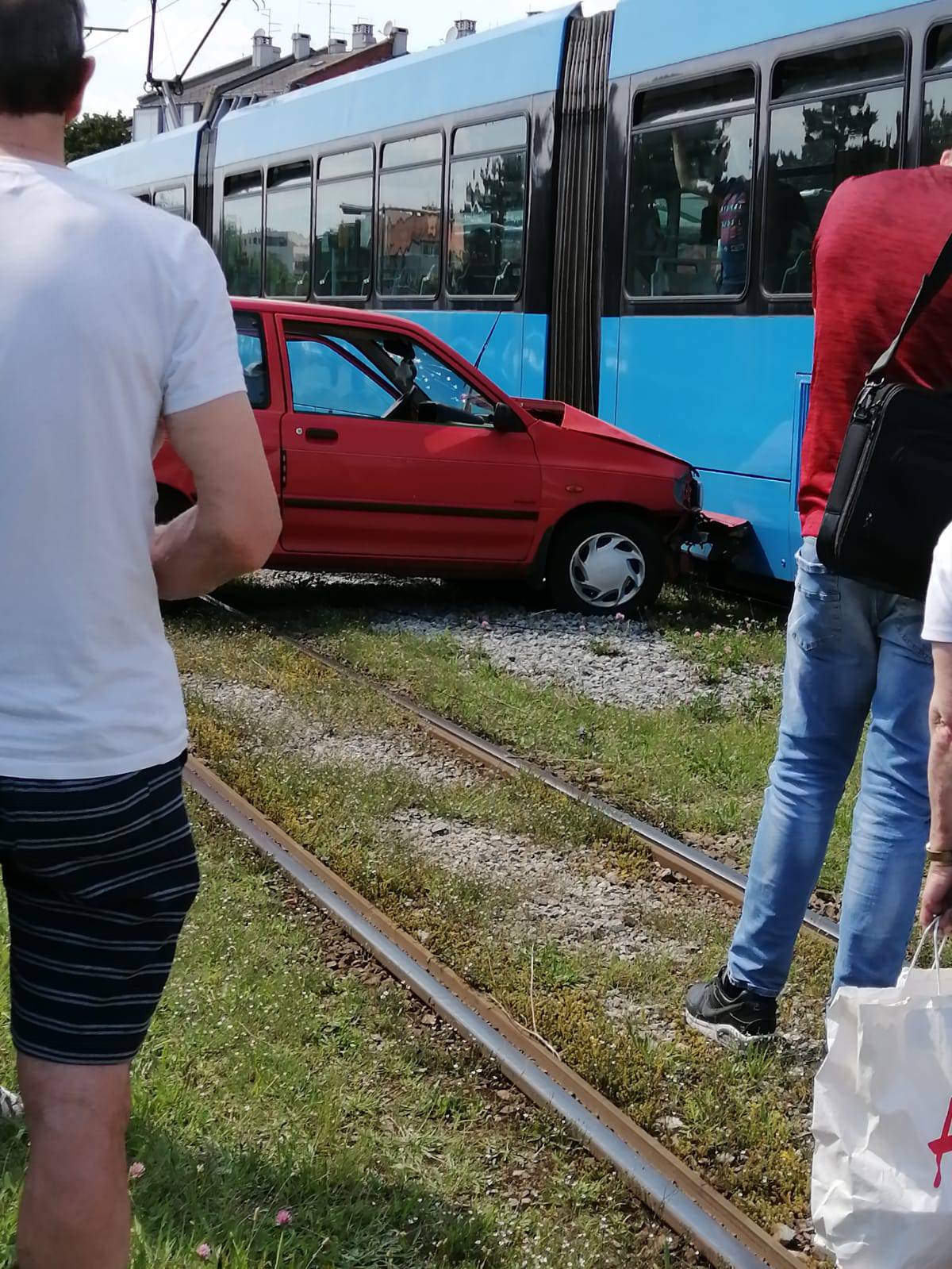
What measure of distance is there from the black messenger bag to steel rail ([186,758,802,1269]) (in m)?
1.27

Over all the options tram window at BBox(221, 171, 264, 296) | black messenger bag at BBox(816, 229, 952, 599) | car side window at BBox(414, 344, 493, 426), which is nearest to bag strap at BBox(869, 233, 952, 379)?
black messenger bag at BBox(816, 229, 952, 599)

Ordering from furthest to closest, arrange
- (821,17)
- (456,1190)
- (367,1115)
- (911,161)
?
(821,17)
(911,161)
(367,1115)
(456,1190)

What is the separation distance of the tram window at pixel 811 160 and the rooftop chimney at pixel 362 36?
5636 centimetres

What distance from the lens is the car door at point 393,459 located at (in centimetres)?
903

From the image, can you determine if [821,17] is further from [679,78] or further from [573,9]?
[573,9]

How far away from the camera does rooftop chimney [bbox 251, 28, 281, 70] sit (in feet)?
206

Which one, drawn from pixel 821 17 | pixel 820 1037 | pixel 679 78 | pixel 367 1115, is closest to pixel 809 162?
pixel 821 17

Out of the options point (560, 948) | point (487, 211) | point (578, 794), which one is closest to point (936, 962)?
point (560, 948)

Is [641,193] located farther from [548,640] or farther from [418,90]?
[548,640]

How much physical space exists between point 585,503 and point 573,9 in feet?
11.7

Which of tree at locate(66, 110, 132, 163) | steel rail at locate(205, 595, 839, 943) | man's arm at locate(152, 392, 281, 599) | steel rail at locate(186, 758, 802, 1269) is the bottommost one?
steel rail at locate(186, 758, 802, 1269)

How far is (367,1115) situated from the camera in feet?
11.3

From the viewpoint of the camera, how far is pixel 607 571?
9.62 meters

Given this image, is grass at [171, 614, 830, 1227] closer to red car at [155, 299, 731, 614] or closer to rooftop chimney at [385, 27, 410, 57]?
red car at [155, 299, 731, 614]
